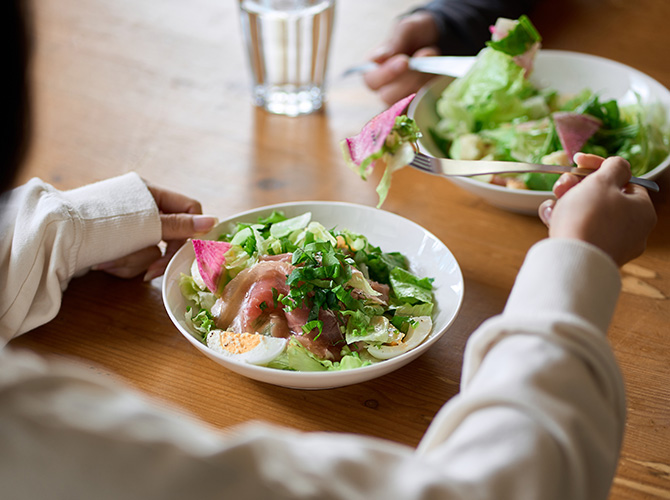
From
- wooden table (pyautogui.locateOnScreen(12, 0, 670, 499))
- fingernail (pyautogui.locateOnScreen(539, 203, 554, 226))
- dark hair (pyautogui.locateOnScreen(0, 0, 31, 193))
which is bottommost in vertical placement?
wooden table (pyautogui.locateOnScreen(12, 0, 670, 499))

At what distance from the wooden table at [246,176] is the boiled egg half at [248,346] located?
73 millimetres

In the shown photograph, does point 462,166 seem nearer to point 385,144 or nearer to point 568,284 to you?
point 385,144

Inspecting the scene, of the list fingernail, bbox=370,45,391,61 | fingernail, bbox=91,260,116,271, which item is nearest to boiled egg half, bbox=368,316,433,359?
fingernail, bbox=91,260,116,271

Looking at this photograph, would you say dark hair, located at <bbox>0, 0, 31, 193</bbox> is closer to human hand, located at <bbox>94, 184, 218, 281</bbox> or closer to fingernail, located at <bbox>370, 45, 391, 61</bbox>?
human hand, located at <bbox>94, 184, 218, 281</bbox>

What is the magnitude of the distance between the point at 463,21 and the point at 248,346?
1244mm

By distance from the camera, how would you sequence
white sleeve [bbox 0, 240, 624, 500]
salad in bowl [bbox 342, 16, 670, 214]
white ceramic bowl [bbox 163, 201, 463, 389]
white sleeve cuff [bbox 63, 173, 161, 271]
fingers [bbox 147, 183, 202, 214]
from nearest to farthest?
white sleeve [bbox 0, 240, 624, 500] → white ceramic bowl [bbox 163, 201, 463, 389] → white sleeve cuff [bbox 63, 173, 161, 271] → fingers [bbox 147, 183, 202, 214] → salad in bowl [bbox 342, 16, 670, 214]

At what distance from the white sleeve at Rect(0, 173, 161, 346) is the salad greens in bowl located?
0.59 metres

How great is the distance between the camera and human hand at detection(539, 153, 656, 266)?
0.80m

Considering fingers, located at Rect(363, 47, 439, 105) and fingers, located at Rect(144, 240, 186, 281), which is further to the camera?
fingers, located at Rect(363, 47, 439, 105)

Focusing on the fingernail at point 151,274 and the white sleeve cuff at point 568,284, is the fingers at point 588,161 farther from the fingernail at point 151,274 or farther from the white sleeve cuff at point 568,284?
the fingernail at point 151,274

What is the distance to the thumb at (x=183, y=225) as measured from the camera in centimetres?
114

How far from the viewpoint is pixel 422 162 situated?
1.09 meters

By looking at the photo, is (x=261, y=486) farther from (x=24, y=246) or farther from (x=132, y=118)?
(x=132, y=118)

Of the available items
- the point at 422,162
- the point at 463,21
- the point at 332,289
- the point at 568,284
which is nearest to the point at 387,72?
the point at 463,21
